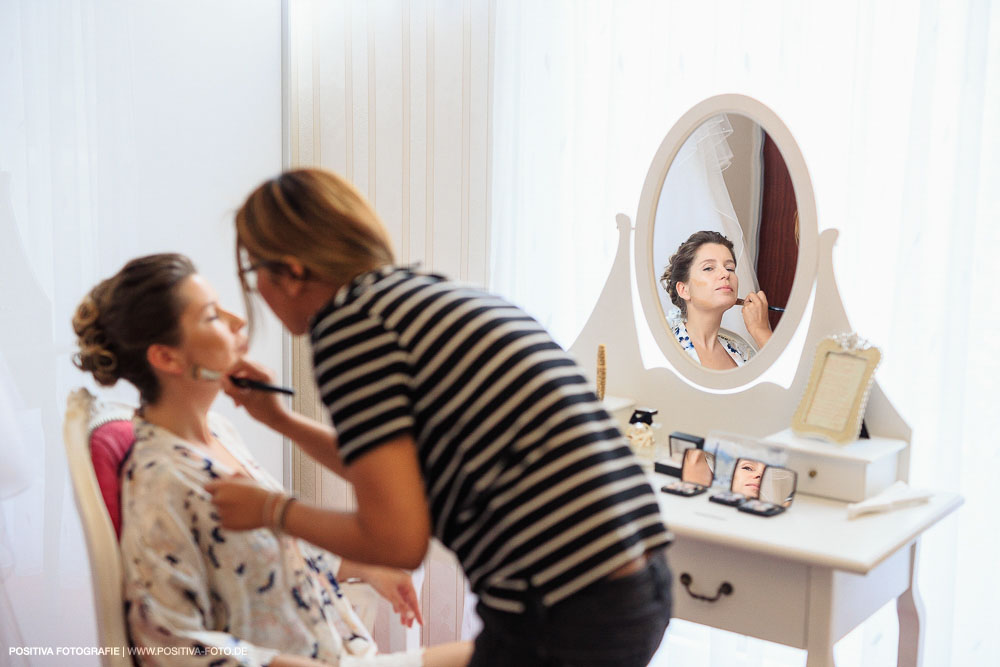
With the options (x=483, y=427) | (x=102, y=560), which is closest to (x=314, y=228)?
(x=483, y=427)

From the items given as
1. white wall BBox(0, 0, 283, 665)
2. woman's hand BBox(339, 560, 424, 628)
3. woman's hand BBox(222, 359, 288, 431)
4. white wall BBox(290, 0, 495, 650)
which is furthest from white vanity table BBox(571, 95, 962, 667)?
white wall BBox(0, 0, 283, 665)

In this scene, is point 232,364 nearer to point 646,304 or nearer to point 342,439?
point 342,439

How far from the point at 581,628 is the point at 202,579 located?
553 mm

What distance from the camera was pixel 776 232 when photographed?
190cm

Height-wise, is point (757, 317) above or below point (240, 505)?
above

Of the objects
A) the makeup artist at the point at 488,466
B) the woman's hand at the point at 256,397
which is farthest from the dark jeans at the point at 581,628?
the woman's hand at the point at 256,397

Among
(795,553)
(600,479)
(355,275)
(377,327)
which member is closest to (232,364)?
(355,275)

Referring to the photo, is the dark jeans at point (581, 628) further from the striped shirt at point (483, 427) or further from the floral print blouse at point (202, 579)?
the floral print blouse at point (202, 579)

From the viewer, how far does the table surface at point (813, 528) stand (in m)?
1.45

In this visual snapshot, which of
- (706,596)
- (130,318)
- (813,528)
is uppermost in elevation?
(130,318)

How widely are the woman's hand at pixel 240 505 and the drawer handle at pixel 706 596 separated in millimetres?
796

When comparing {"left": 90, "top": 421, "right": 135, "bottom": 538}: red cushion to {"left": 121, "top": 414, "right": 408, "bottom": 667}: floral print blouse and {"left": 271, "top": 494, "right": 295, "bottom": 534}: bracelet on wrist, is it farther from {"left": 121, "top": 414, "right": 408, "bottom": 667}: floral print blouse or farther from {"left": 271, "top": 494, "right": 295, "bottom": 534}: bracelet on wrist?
{"left": 271, "top": 494, "right": 295, "bottom": 534}: bracelet on wrist

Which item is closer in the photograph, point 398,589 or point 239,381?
point 239,381

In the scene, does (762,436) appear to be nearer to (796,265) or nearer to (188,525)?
(796,265)
